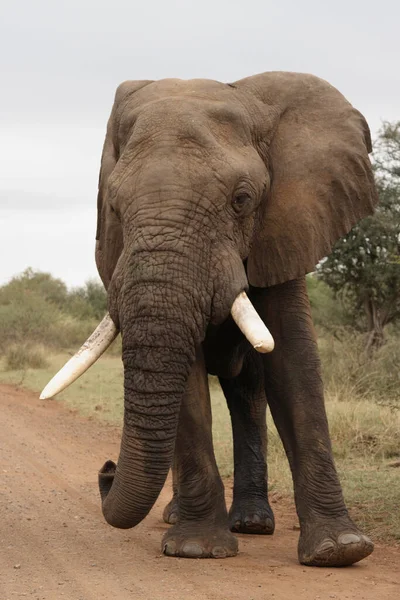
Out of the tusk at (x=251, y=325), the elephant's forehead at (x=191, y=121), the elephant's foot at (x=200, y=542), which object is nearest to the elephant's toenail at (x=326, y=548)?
the elephant's foot at (x=200, y=542)

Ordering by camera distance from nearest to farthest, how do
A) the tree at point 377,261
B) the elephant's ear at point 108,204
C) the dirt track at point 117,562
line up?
the dirt track at point 117,562 < the elephant's ear at point 108,204 < the tree at point 377,261

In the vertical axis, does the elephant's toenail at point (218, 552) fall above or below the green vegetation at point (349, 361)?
below

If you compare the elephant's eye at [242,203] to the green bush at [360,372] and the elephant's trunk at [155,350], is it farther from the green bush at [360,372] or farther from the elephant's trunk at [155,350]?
the green bush at [360,372]

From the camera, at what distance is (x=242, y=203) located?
604 centimetres

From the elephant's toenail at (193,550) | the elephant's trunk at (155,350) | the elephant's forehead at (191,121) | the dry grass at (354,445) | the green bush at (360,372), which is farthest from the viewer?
the green bush at (360,372)

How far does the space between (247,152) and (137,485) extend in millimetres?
1800

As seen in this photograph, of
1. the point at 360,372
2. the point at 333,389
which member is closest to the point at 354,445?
the point at 333,389

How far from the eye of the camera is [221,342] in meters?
6.70

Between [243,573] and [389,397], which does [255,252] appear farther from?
[389,397]

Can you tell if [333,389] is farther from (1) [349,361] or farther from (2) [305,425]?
(2) [305,425]

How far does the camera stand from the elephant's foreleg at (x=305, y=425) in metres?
6.20

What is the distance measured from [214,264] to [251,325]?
1.21 feet

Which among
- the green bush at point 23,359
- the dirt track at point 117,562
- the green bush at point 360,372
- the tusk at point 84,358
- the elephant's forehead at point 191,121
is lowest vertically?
the dirt track at point 117,562

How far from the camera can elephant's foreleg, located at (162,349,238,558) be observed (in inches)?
251
